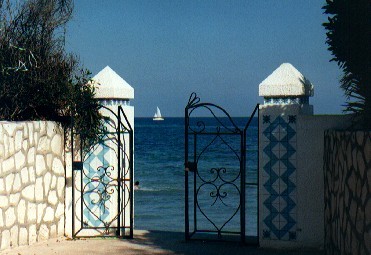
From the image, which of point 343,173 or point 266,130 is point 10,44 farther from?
point 343,173

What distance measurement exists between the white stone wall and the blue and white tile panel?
9.64 feet

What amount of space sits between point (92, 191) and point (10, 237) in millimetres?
1914

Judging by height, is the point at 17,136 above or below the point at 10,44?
below

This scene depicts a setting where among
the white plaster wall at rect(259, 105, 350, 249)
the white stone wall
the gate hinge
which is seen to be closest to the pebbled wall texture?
the white plaster wall at rect(259, 105, 350, 249)

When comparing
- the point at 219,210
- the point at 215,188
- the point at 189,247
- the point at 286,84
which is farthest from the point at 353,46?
the point at 215,188

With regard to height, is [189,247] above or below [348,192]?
below

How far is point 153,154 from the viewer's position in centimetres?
4491

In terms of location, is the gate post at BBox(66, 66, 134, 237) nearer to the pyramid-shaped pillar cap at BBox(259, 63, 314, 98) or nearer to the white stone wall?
the white stone wall

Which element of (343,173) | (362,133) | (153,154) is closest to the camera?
(362,133)

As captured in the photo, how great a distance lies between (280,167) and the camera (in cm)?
852

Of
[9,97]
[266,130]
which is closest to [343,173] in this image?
[266,130]

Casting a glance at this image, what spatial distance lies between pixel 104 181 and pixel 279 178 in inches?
107

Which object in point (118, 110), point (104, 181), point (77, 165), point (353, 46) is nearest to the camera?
point (353, 46)

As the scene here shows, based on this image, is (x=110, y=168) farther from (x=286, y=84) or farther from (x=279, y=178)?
(x=286, y=84)
